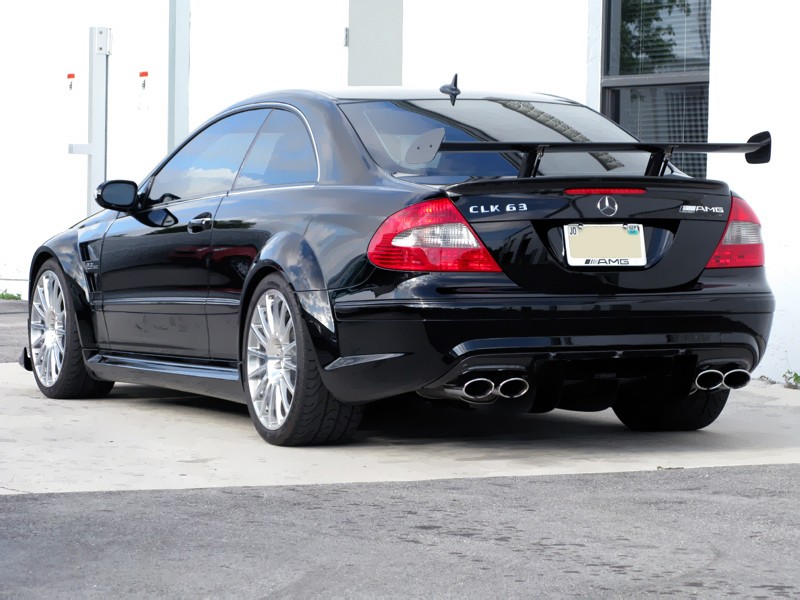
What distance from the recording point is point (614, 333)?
19.6 ft

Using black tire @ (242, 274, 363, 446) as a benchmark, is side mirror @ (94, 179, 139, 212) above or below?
above

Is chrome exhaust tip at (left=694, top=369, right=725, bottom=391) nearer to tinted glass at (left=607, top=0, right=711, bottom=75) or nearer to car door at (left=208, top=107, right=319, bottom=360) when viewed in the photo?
car door at (left=208, top=107, right=319, bottom=360)

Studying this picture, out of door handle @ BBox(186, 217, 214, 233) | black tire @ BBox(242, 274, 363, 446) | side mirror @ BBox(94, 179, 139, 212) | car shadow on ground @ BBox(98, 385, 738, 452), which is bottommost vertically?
car shadow on ground @ BBox(98, 385, 738, 452)

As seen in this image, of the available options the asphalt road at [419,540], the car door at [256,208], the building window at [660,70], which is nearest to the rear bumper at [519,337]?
the asphalt road at [419,540]

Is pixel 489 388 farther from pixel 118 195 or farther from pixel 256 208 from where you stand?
pixel 118 195

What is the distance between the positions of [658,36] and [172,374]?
4.86 meters

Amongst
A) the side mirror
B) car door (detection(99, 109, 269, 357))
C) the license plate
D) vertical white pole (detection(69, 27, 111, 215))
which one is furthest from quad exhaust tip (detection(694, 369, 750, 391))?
vertical white pole (detection(69, 27, 111, 215))

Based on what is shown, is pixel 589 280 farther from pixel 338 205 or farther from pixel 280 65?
pixel 280 65

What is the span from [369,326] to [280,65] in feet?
28.3

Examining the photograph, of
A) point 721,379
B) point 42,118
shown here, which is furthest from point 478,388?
point 42,118

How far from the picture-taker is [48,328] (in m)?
8.43

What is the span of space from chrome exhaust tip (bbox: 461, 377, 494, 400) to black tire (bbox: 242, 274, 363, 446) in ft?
1.80

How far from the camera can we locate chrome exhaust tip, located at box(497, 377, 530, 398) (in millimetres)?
5934

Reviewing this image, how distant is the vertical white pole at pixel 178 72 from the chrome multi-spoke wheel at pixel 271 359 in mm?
9152
